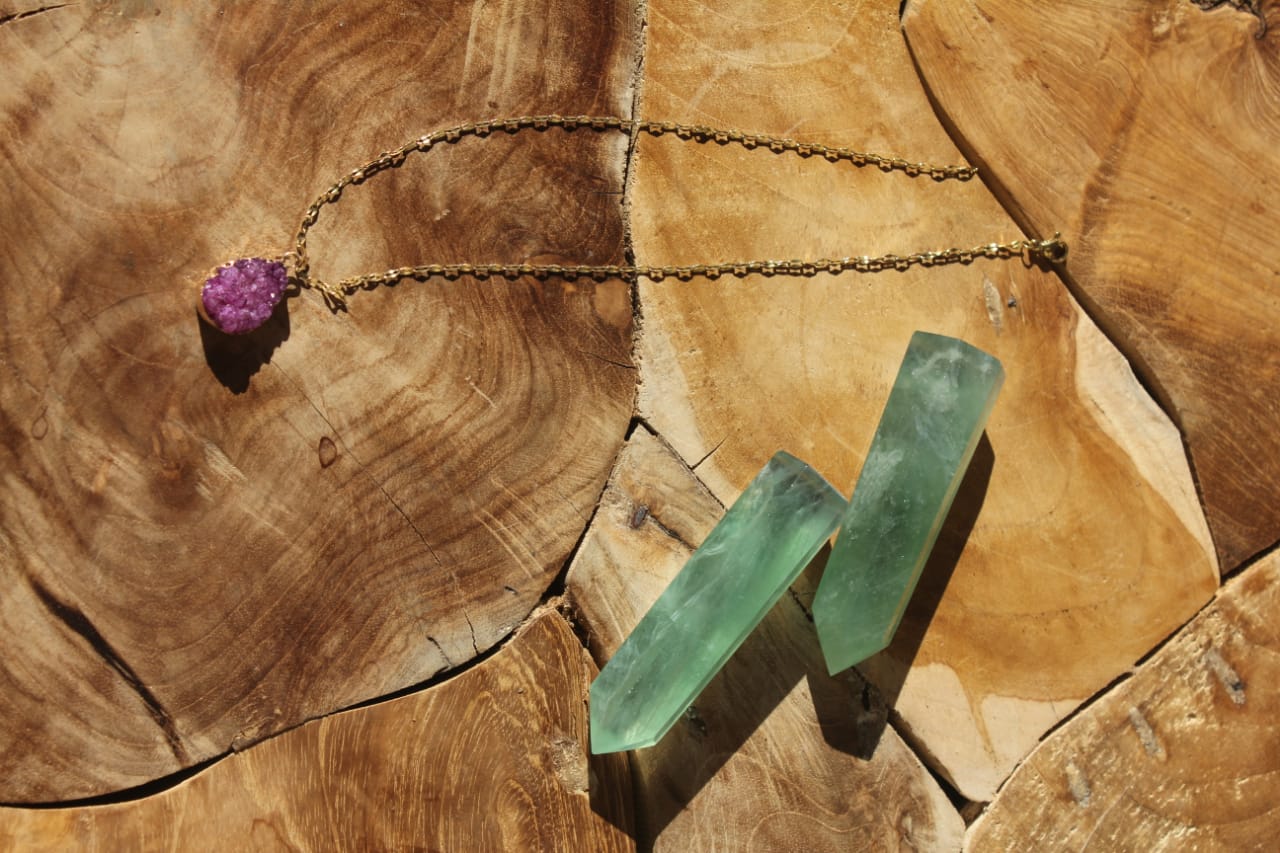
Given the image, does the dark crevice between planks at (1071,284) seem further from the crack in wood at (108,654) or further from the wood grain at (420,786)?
the crack in wood at (108,654)

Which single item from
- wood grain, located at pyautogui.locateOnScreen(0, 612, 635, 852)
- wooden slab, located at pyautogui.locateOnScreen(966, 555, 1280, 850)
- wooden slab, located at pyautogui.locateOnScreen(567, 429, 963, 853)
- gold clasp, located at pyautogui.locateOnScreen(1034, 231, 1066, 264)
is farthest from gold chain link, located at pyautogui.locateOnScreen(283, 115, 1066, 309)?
wooden slab, located at pyautogui.locateOnScreen(966, 555, 1280, 850)

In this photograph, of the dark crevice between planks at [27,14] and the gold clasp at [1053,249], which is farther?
the gold clasp at [1053,249]

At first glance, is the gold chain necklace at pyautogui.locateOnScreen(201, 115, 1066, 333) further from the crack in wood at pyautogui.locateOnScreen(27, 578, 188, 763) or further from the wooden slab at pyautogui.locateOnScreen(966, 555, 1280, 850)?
the wooden slab at pyautogui.locateOnScreen(966, 555, 1280, 850)

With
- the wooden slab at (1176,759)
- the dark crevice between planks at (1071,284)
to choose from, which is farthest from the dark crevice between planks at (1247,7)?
the wooden slab at (1176,759)

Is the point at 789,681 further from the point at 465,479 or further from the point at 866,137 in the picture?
the point at 866,137

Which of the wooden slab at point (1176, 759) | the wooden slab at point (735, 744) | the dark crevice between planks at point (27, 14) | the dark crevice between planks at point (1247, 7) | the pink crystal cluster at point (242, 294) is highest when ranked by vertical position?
the dark crevice between planks at point (27, 14)

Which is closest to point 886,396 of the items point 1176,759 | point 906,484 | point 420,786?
point 906,484
